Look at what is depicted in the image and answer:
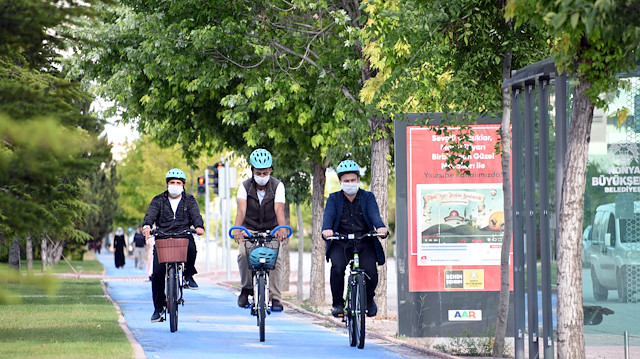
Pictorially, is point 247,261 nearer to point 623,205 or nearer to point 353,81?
point 623,205

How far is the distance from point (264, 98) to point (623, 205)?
1163 centimetres

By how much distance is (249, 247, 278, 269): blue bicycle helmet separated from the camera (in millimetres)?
11938

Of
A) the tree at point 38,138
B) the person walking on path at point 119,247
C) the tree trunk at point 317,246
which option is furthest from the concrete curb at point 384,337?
the person walking on path at point 119,247

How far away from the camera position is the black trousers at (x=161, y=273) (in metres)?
13.1

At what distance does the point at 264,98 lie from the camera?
20.6 metres

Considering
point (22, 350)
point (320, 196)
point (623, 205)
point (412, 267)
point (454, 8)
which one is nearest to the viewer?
point (623, 205)

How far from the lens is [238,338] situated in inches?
511

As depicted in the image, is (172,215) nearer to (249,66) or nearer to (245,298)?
(245,298)

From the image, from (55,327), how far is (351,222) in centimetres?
431

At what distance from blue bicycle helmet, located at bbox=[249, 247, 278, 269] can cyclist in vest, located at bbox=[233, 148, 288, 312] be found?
0.65ft

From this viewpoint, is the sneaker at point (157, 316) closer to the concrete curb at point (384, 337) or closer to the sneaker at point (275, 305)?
the sneaker at point (275, 305)

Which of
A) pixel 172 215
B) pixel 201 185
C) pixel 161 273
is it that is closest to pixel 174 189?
pixel 172 215

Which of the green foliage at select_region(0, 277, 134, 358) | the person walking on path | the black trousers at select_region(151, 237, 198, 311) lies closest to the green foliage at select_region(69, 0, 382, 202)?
the green foliage at select_region(0, 277, 134, 358)

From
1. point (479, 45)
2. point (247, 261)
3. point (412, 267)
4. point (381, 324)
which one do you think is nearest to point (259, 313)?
point (247, 261)
